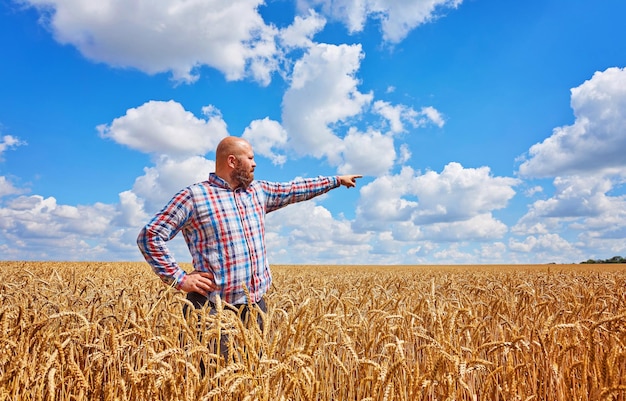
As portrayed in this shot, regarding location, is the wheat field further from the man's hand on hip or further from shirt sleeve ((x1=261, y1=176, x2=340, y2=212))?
shirt sleeve ((x1=261, y1=176, x2=340, y2=212))

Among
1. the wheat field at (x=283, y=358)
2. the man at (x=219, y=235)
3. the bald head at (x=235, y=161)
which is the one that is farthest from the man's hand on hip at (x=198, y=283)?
the bald head at (x=235, y=161)

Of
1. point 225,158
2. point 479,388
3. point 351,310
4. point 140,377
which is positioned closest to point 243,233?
point 225,158

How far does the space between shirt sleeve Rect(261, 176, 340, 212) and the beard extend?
424mm

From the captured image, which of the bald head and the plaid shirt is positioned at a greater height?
the bald head

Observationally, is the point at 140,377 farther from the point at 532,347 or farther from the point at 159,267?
the point at 532,347

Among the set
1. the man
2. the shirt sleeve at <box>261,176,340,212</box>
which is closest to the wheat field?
the man

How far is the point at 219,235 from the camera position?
3.75 metres

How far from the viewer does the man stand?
371cm

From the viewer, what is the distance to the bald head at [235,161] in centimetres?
388

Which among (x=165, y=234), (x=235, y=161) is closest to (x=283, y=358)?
(x=165, y=234)

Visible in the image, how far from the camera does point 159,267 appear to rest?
3773mm

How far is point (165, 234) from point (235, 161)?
83 cm

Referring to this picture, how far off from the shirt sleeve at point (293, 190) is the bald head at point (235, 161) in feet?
1.49

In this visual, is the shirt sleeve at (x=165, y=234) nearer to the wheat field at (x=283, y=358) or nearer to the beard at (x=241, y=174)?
the wheat field at (x=283, y=358)
